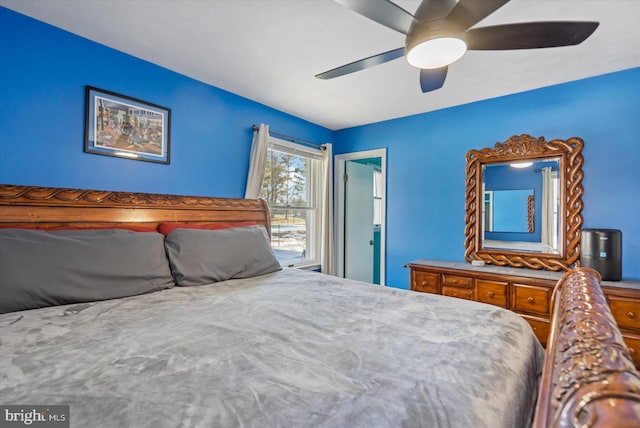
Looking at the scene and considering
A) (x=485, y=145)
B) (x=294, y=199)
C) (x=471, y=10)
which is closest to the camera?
(x=471, y=10)

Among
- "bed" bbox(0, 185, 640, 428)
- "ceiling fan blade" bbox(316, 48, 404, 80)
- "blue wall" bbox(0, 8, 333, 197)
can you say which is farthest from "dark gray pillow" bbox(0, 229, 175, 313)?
"ceiling fan blade" bbox(316, 48, 404, 80)

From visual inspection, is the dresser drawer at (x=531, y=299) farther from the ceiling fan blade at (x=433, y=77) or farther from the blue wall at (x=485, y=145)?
the ceiling fan blade at (x=433, y=77)

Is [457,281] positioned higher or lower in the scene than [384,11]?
lower

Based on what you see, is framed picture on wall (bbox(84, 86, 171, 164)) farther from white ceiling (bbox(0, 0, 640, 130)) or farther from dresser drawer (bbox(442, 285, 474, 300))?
dresser drawer (bbox(442, 285, 474, 300))

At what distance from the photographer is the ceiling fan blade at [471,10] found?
4.13ft

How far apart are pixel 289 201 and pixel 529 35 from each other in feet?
9.05

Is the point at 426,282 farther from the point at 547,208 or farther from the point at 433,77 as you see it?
the point at 433,77

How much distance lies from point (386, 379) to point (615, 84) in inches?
129

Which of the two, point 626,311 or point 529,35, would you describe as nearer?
point 529,35

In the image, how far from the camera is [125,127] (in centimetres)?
228

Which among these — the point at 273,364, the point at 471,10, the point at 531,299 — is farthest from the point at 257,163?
the point at 531,299

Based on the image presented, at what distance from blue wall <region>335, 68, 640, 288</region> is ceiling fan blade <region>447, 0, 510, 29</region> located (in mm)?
2054

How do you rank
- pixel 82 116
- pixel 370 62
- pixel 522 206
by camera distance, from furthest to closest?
pixel 522 206 → pixel 82 116 → pixel 370 62

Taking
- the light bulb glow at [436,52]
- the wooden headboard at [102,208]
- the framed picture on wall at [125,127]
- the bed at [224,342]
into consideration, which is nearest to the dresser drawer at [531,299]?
the bed at [224,342]
